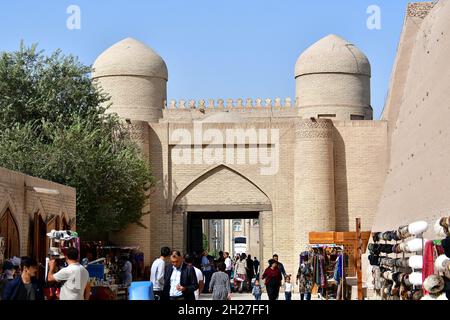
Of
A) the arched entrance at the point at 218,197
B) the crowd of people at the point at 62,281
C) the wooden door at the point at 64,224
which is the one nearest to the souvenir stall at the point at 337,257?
the wooden door at the point at 64,224

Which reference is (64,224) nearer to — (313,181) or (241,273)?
(241,273)

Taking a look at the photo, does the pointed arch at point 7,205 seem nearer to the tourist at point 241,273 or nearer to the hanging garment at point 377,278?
the hanging garment at point 377,278

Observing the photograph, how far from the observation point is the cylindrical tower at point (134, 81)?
104 feet

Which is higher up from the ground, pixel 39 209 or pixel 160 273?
pixel 39 209

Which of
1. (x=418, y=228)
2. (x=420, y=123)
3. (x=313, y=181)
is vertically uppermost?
(x=420, y=123)

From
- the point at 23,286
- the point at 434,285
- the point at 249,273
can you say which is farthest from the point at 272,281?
the point at 249,273

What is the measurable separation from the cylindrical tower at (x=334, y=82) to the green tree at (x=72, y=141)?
9.51 meters

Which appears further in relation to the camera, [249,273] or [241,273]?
[249,273]

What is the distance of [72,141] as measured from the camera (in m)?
21.8

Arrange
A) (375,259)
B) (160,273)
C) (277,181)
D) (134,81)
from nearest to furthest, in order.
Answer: (160,273) < (375,259) < (277,181) < (134,81)

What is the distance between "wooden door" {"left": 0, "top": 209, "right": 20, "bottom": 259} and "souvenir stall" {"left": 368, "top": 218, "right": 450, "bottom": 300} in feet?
18.5

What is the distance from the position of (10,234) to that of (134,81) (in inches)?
752
